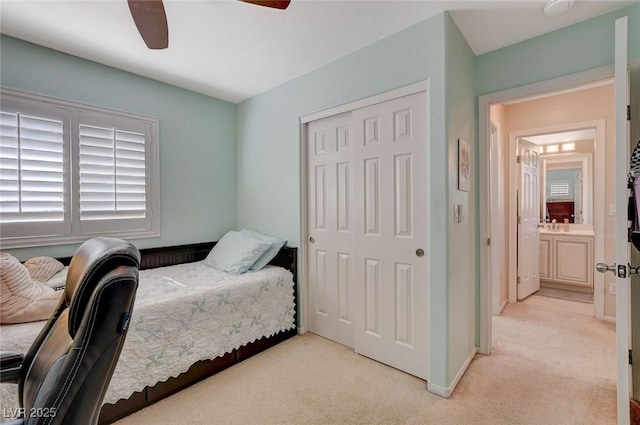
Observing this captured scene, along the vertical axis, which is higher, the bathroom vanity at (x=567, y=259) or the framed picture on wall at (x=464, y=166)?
the framed picture on wall at (x=464, y=166)

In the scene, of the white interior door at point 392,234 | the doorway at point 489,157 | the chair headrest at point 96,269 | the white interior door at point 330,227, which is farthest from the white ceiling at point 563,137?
the chair headrest at point 96,269

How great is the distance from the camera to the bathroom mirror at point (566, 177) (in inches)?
Result: 161

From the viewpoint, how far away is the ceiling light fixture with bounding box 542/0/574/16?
176 centimetres

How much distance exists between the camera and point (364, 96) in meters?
2.32

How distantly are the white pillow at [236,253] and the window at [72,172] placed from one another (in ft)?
2.12

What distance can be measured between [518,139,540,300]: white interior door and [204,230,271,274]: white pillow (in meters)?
3.30

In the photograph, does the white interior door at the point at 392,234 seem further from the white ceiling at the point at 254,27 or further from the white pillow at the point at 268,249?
the white pillow at the point at 268,249

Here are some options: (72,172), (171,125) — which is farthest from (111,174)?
(171,125)

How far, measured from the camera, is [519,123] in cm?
352

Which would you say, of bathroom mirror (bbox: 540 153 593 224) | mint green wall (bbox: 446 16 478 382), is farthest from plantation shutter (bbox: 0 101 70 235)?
bathroom mirror (bbox: 540 153 593 224)

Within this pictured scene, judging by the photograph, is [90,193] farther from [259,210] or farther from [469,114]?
[469,114]

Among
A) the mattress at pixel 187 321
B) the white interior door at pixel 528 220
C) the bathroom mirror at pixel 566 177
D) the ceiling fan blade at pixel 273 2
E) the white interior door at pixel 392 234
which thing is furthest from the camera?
the bathroom mirror at pixel 566 177

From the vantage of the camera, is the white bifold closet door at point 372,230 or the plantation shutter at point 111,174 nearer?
the white bifold closet door at point 372,230

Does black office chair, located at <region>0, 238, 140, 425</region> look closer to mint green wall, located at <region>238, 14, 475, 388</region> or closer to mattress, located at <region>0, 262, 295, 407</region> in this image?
mattress, located at <region>0, 262, 295, 407</region>
